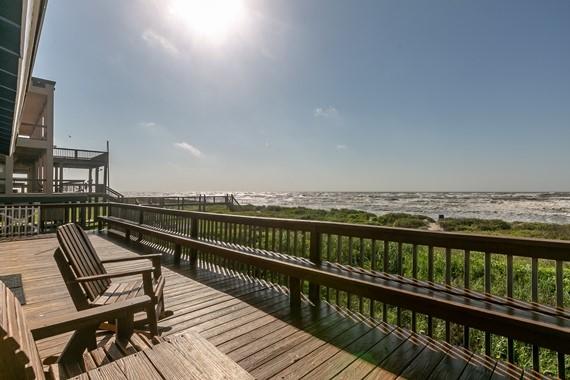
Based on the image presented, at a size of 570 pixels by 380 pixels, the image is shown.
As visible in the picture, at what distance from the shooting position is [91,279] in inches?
83.4

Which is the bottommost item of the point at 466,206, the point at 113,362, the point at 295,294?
the point at 466,206

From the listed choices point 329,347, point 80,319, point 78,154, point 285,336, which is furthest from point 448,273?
point 78,154

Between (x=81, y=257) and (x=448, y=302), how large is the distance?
3.00 meters

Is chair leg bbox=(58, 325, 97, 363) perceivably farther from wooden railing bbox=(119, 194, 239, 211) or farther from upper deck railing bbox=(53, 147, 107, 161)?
upper deck railing bbox=(53, 147, 107, 161)

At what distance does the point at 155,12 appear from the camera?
6.58 m

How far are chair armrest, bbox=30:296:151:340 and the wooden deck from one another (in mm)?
1034

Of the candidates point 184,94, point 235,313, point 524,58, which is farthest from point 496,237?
point 184,94

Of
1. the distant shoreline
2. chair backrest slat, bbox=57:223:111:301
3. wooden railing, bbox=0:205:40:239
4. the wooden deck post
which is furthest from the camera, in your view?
the distant shoreline

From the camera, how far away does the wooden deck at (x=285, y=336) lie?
2047mm

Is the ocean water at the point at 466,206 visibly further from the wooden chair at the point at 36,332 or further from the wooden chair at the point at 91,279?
the wooden chair at the point at 36,332

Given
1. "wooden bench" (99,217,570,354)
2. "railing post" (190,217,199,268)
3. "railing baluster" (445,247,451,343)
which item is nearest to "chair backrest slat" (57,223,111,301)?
"wooden bench" (99,217,570,354)

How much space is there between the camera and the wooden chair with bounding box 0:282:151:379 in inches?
32.3

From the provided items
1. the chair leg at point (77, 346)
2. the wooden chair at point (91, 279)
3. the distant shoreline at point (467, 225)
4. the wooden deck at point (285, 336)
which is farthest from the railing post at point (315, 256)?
the distant shoreline at point (467, 225)

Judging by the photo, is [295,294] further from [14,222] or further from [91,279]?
[14,222]
